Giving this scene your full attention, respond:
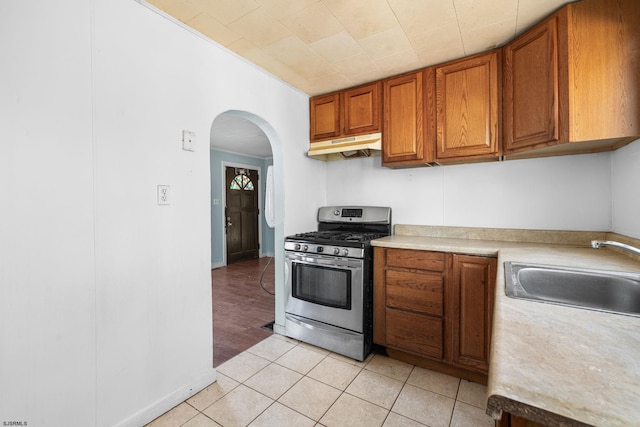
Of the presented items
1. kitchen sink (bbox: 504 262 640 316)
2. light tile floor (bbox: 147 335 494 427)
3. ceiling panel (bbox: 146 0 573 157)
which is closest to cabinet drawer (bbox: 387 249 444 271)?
kitchen sink (bbox: 504 262 640 316)

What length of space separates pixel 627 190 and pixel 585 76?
0.75m

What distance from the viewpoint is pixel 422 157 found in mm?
2283

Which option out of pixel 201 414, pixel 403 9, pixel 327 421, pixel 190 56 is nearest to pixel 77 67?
pixel 190 56

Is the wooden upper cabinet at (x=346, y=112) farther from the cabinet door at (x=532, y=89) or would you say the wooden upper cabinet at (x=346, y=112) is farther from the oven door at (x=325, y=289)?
the oven door at (x=325, y=289)

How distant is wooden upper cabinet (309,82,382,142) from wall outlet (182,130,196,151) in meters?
1.37

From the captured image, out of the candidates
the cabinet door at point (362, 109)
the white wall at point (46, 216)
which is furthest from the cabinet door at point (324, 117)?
the white wall at point (46, 216)

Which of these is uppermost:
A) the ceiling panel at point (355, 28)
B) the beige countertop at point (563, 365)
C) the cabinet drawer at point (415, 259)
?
the ceiling panel at point (355, 28)

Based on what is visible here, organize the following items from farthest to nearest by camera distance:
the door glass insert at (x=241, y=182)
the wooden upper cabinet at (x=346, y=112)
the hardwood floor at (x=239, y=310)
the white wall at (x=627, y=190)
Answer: the door glass insert at (x=241, y=182) → the wooden upper cabinet at (x=346, y=112) → the hardwood floor at (x=239, y=310) → the white wall at (x=627, y=190)

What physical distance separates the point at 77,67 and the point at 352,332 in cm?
234

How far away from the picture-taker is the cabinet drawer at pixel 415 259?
196 cm

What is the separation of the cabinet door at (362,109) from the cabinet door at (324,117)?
0.11 m

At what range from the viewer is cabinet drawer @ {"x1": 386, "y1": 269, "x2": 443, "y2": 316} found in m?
1.96

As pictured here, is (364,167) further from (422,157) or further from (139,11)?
(139,11)

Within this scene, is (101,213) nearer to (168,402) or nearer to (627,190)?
(168,402)
